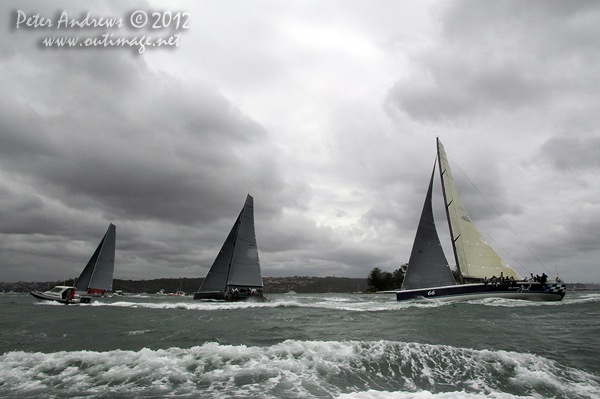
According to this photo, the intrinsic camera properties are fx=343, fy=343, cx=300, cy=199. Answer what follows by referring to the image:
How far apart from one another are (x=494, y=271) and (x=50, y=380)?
130 ft

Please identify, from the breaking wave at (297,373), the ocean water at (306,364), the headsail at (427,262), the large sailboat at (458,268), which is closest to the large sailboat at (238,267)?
the headsail at (427,262)

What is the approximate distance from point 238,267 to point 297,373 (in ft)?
127

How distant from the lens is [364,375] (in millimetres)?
9047

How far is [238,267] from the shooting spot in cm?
4672

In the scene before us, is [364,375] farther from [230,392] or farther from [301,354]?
[230,392]

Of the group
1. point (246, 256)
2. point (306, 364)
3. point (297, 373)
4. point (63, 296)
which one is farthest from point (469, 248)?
point (63, 296)

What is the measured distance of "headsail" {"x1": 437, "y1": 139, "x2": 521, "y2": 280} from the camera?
36594mm

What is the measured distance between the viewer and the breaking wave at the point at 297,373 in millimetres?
7672

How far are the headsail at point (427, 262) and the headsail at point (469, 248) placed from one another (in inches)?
97.0

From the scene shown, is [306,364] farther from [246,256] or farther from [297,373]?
[246,256]

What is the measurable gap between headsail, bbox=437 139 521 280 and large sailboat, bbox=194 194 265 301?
25.1 m

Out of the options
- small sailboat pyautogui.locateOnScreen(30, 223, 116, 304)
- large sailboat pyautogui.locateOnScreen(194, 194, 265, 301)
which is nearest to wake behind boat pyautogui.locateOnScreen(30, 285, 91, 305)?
large sailboat pyautogui.locateOnScreen(194, 194, 265, 301)

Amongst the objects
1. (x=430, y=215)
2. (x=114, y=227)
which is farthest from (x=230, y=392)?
(x=114, y=227)

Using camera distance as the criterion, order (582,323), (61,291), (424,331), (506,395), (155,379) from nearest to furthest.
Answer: (506,395) < (155,379) < (424,331) < (582,323) < (61,291)
